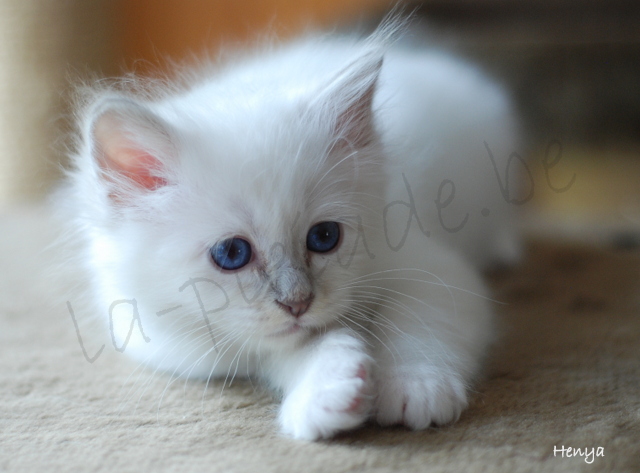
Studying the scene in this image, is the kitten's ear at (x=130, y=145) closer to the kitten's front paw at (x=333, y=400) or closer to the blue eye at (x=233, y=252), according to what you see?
the blue eye at (x=233, y=252)

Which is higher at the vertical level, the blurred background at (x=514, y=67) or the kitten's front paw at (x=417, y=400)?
the blurred background at (x=514, y=67)

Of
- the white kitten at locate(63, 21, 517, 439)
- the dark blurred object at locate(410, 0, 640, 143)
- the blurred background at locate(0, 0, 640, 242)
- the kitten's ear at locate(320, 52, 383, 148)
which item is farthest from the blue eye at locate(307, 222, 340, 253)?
the dark blurred object at locate(410, 0, 640, 143)

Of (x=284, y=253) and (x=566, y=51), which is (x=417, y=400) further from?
(x=566, y=51)

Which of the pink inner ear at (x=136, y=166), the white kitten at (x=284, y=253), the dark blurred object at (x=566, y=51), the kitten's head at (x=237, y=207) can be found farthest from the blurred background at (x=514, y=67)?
the pink inner ear at (x=136, y=166)

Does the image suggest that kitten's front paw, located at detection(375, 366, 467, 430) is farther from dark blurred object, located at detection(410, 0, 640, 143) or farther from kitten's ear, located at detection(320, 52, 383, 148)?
dark blurred object, located at detection(410, 0, 640, 143)

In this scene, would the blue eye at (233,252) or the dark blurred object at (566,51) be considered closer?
the blue eye at (233,252)

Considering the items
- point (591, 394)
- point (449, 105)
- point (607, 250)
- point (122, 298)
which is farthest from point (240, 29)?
point (591, 394)

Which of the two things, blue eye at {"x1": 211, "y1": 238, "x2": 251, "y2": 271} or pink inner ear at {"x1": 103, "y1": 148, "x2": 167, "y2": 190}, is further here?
pink inner ear at {"x1": 103, "y1": 148, "x2": 167, "y2": 190}

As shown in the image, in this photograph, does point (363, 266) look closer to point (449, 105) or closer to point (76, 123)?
point (76, 123)
